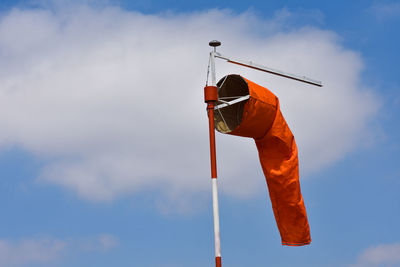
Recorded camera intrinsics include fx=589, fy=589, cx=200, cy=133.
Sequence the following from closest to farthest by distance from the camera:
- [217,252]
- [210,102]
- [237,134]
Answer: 1. [217,252]
2. [210,102]
3. [237,134]

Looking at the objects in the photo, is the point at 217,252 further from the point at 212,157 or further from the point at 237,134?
the point at 237,134

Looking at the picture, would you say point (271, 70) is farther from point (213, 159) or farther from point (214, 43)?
point (213, 159)

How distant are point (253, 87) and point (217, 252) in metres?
5.27

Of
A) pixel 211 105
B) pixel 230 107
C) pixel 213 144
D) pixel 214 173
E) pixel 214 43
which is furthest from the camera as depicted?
pixel 230 107

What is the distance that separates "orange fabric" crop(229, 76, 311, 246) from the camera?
19.2 meters

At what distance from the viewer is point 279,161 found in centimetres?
1938

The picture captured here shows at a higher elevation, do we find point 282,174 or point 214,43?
point 214,43

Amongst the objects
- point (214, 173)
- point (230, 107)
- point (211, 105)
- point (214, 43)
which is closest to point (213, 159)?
point (214, 173)

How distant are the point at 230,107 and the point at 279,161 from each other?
98.4 inches

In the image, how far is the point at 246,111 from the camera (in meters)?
18.1

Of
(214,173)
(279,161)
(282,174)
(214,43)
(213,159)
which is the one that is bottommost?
(214,173)

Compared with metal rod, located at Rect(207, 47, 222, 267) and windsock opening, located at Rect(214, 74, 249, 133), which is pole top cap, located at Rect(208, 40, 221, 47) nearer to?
metal rod, located at Rect(207, 47, 222, 267)

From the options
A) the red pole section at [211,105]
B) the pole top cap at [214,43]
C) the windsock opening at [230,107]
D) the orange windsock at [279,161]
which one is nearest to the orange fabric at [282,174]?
the orange windsock at [279,161]

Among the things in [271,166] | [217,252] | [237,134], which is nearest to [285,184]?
[271,166]
